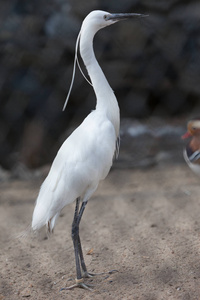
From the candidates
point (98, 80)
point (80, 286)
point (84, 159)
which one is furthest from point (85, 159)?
point (80, 286)

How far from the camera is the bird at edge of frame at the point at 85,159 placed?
168cm

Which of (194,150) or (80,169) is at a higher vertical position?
(80,169)

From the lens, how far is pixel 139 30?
10.4ft

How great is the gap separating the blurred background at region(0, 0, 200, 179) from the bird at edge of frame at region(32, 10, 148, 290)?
1354mm

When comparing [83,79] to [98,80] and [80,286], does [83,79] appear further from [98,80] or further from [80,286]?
[80,286]

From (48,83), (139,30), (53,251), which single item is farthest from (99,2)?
(53,251)

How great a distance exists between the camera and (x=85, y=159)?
1679 millimetres

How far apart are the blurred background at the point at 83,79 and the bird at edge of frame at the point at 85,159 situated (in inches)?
53.3

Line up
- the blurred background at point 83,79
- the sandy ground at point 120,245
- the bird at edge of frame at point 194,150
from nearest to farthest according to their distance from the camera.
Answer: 1. the sandy ground at point 120,245
2. the bird at edge of frame at point 194,150
3. the blurred background at point 83,79

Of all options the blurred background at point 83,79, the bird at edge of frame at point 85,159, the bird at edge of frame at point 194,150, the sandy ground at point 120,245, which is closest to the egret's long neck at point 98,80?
the bird at edge of frame at point 85,159

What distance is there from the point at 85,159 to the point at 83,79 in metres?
1.63

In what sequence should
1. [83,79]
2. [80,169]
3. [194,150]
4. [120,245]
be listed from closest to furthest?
1. [80,169]
2. [120,245]
3. [194,150]
4. [83,79]

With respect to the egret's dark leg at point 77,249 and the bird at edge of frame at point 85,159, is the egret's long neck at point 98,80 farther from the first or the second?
the egret's dark leg at point 77,249

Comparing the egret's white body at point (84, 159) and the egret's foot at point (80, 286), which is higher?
the egret's white body at point (84, 159)
